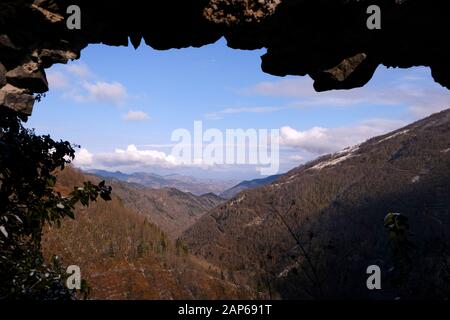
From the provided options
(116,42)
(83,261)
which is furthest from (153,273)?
(116,42)

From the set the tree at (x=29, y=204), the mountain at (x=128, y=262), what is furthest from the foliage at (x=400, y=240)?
the mountain at (x=128, y=262)

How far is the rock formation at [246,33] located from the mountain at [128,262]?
127 m

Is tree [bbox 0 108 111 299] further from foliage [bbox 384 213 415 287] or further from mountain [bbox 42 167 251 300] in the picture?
mountain [bbox 42 167 251 300]

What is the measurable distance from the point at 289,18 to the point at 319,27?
1.21m

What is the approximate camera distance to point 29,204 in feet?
22.9

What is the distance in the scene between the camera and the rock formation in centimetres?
1307

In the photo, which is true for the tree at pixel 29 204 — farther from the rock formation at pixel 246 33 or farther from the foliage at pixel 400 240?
the rock formation at pixel 246 33

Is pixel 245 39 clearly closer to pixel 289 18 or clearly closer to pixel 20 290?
pixel 289 18

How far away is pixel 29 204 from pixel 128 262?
6936 inches

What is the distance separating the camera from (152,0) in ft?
43.1

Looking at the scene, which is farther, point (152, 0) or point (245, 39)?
point (245, 39)

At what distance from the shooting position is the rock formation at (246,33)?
42.9 feet

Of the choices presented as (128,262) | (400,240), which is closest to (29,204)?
(400,240)

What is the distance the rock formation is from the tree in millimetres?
6730
